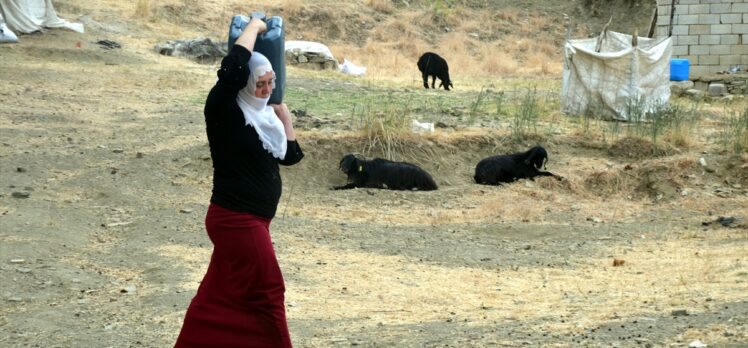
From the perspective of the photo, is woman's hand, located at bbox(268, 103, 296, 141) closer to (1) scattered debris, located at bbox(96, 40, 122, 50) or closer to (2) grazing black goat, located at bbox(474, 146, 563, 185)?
(2) grazing black goat, located at bbox(474, 146, 563, 185)

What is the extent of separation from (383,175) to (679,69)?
36.9 ft

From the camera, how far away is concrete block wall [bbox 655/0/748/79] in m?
21.5

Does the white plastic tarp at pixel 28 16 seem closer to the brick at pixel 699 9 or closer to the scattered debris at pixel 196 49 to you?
the scattered debris at pixel 196 49

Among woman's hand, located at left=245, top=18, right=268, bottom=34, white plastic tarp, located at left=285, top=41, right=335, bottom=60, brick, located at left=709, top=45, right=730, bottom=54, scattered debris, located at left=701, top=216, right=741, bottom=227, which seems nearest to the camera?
woman's hand, located at left=245, top=18, right=268, bottom=34

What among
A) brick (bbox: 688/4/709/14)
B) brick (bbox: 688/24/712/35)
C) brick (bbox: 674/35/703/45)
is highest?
brick (bbox: 688/4/709/14)

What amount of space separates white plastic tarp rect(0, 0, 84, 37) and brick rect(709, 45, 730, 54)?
12.3m

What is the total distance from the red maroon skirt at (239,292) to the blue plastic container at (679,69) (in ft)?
58.1

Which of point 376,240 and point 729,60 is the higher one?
point 729,60

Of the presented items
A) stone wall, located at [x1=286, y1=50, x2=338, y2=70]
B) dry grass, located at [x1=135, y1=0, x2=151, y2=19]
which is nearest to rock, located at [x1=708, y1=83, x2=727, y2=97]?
stone wall, located at [x1=286, y1=50, x2=338, y2=70]

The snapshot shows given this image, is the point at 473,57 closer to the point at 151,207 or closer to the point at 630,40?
the point at 630,40

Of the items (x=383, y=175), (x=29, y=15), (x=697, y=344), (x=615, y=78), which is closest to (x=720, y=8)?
(x=615, y=78)

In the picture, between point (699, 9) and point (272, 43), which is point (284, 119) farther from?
point (699, 9)

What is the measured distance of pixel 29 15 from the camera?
771 inches

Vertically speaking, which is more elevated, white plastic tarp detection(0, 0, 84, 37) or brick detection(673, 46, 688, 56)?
white plastic tarp detection(0, 0, 84, 37)
